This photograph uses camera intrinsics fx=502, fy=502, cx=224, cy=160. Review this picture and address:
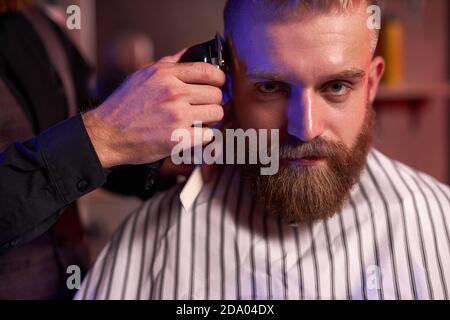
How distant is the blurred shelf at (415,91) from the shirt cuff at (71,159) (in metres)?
1.53

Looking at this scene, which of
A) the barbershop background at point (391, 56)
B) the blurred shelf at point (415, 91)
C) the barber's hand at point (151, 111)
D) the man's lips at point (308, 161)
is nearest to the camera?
the barber's hand at point (151, 111)

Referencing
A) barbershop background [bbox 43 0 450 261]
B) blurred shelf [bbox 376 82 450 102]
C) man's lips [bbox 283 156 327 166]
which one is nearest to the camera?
man's lips [bbox 283 156 327 166]

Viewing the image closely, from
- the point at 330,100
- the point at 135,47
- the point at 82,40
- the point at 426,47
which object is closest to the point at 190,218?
the point at 330,100

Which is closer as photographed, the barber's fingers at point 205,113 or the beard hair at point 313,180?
the barber's fingers at point 205,113

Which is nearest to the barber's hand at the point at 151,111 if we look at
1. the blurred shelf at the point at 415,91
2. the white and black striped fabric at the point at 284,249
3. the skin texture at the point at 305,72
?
the skin texture at the point at 305,72

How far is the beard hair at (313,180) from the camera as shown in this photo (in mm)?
849

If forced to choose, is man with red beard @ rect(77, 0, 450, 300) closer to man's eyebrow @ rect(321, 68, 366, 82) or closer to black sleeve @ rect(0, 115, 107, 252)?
man's eyebrow @ rect(321, 68, 366, 82)

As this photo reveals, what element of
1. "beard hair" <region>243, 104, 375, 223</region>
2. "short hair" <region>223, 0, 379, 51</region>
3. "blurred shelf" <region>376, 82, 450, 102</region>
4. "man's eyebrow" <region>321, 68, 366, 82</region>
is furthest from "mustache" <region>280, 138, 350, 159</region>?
"blurred shelf" <region>376, 82, 450, 102</region>

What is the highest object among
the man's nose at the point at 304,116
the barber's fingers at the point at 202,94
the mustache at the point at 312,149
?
the barber's fingers at the point at 202,94

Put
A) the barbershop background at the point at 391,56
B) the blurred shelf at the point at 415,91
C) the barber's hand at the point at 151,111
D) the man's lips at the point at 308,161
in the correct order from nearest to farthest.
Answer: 1. the barber's hand at the point at 151,111
2. the man's lips at the point at 308,161
3. the barbershop background at the point at 391,56
4. the blurred shelf at the point at 415,91

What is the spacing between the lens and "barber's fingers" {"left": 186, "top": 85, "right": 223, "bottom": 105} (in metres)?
0.74

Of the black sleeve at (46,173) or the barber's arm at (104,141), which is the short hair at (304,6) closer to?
the barber's arm at (104,141)

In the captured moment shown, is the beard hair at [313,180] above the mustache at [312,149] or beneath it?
beneath

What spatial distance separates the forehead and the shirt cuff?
301mm
